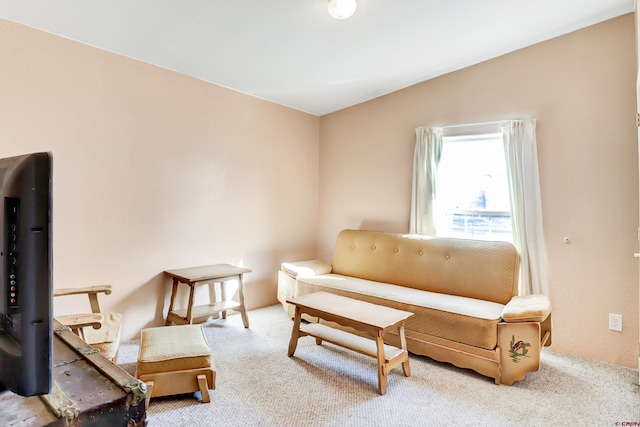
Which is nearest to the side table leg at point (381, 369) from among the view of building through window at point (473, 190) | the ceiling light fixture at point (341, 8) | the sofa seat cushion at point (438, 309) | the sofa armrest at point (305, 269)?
the sofa seat cushion at point (438, 309)

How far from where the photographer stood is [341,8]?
2215mm

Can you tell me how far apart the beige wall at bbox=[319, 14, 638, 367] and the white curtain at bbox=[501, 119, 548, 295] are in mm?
84

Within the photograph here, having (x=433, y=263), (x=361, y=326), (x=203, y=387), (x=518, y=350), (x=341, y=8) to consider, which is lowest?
(x=203, y=387)

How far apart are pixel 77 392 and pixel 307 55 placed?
2817mm

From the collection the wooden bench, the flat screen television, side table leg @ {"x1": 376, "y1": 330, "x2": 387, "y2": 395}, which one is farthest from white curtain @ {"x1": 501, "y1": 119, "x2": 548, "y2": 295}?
the flat screen television

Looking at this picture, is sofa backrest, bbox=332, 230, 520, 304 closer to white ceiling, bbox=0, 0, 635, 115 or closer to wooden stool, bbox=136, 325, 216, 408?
white ceiling, bbox=0, 0, 635, 115

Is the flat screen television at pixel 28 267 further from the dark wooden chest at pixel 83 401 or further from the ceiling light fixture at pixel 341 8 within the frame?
the ceiling light fixture at pixel 341 8

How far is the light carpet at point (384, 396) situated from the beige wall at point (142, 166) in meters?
0.79

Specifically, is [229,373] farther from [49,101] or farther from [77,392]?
[49,101]

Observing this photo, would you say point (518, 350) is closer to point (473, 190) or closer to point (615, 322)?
point (615, 322)

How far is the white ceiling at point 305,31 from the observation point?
228 centimetres

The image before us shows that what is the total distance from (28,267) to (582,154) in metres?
3.40

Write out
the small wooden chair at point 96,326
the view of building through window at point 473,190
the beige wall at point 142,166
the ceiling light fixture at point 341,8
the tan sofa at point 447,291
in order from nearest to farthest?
1. the small wooden chair at point 96,326
2. the ceiling light fixture at point 341,8
3. the tan sofa at point 447,291
4. the beige wall at point 142,166
5. the view of building through window at point 473,190

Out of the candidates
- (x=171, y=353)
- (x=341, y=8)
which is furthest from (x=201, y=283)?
(x=341, y=8)
